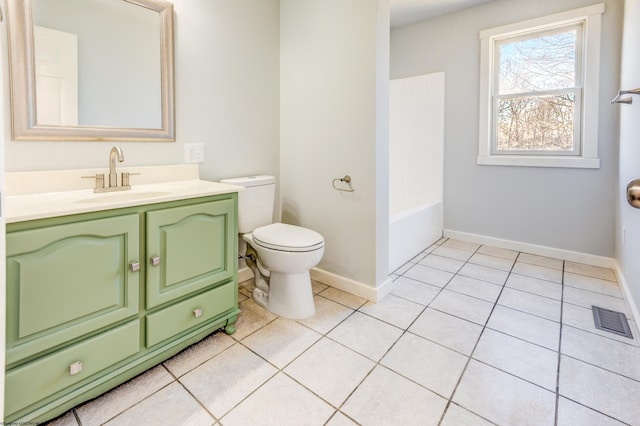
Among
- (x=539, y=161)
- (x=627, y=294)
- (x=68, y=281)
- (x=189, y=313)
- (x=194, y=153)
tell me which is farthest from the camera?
(x=539, y=161)

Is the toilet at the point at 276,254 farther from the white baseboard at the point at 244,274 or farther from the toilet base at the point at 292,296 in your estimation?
the white baseboard at the point at 244,274

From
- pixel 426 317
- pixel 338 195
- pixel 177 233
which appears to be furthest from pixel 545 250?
pixel 177 233

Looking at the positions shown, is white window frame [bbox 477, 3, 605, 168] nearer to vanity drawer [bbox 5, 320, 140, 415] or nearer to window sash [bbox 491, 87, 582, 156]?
window sash [bbox 491, 87, 582, 156]

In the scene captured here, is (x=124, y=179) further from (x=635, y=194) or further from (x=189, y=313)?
(x=635, y=194)

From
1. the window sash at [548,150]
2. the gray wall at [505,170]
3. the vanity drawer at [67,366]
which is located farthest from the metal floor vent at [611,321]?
the vanity drawer at [67,366]

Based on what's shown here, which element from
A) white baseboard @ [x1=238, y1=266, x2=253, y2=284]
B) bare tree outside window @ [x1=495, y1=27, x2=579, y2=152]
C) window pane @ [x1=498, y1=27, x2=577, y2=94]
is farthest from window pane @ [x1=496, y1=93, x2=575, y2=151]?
white baseboard @ [x1=238, y1=266, x2=253, y2=284]

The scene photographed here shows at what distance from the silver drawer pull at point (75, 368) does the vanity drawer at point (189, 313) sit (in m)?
0.26

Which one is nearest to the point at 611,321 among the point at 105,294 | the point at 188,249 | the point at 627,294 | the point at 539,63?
the point at 627,294

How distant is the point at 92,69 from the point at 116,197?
694mm

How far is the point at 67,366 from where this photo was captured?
122 centimetres

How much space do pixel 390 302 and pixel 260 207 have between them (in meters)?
1.07

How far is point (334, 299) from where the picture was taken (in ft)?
7.39

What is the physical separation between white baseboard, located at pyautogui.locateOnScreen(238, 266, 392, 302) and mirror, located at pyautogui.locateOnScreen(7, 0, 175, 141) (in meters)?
1.13

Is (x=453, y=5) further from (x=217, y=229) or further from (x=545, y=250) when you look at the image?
(x=217, y=229)
